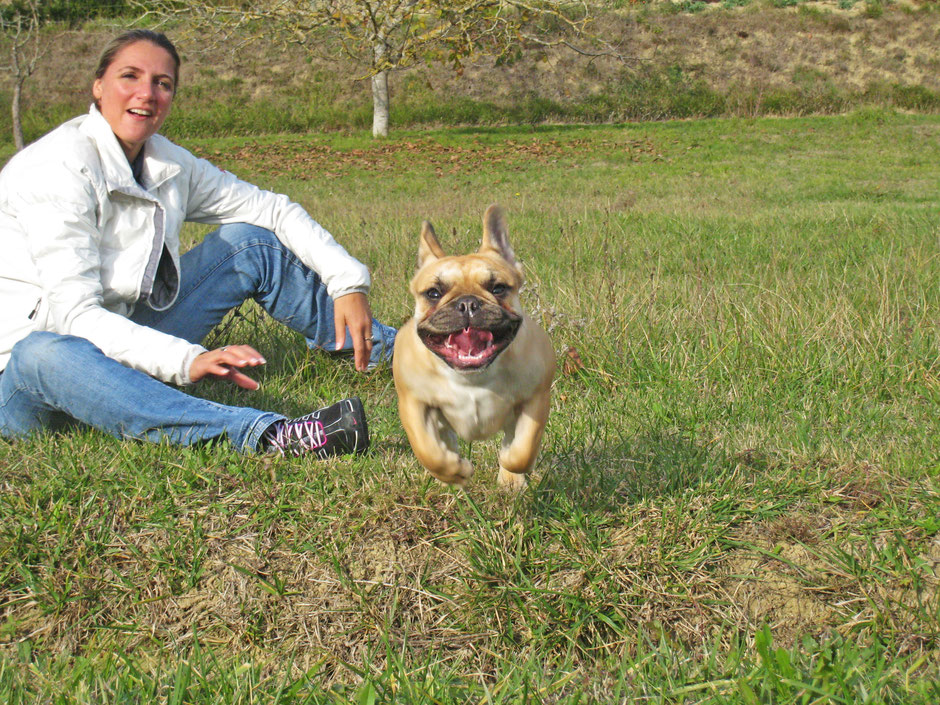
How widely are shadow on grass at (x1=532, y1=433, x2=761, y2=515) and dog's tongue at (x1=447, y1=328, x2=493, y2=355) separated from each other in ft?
2.86

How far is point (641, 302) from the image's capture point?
179 inches

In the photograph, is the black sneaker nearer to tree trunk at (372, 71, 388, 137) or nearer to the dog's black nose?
the dog's black nose

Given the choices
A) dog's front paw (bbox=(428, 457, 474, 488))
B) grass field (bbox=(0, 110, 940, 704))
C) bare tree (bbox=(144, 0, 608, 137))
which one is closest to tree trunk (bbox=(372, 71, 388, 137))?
bare tree (bbox=(144, 0, 608, 137))

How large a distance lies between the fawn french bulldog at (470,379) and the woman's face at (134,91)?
1.69 metres

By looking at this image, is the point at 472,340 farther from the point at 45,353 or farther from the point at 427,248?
the point at 45,353

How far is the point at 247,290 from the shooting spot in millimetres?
4105

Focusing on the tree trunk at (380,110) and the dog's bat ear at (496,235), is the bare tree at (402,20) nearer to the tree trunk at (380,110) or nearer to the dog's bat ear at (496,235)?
the tree trunk at (380,110)

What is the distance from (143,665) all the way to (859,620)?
2019 mm

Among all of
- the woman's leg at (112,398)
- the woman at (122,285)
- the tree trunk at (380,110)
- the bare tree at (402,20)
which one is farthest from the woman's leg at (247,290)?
the tree trunk at (380,110)

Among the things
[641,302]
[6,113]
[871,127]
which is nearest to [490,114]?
[871,127]

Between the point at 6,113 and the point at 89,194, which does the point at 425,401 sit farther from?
the point at 6,113

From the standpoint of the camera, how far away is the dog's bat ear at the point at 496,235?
250 cm

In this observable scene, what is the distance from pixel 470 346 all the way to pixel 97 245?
1968mm

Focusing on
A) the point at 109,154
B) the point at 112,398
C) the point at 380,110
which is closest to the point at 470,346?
the point at 112,398
